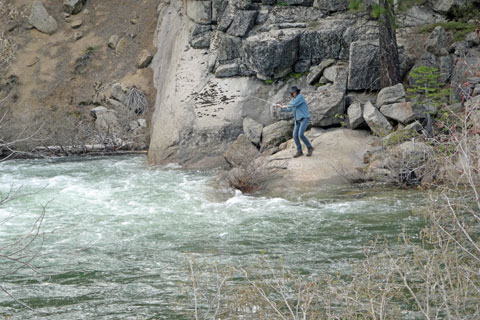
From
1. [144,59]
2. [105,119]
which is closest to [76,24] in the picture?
[144,59]

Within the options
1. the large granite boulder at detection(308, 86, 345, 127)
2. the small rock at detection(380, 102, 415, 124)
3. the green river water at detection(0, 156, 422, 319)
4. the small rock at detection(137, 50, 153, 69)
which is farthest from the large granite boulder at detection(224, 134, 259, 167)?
the small rock at detection(137, 50, 153, 69)

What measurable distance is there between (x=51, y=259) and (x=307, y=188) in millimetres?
5739

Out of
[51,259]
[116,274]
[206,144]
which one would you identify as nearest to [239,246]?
[116,274]

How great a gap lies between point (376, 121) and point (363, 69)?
201cm

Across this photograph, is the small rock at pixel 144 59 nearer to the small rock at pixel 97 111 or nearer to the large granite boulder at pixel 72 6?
the small rock at pixel 97 111

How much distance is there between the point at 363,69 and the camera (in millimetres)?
15141

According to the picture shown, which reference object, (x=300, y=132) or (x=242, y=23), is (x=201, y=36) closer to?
(x=242, y=23)

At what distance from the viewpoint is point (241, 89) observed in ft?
55.6

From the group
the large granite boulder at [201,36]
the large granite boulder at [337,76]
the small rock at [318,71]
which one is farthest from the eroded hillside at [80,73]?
the large granite boulder at [337,76]

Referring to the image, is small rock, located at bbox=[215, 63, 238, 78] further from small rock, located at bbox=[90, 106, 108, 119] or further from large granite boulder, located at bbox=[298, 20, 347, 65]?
small rock, located at bbox=[90, 106, 108, 119]

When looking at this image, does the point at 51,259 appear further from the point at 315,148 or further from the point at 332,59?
the point at 332,59

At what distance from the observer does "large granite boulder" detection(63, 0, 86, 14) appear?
81.8 feet

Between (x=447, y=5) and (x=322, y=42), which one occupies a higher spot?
(x=447, y=5)

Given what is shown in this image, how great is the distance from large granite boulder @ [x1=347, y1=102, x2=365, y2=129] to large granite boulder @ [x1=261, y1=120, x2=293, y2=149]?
1647mm
